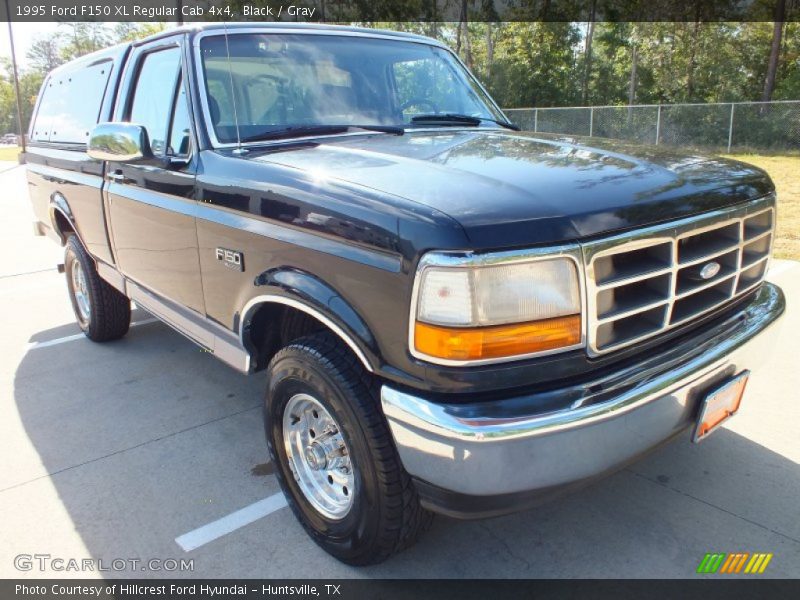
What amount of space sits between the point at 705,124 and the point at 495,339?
71.5 ft

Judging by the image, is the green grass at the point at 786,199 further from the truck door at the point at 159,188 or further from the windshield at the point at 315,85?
the truck door at the point at 159,188

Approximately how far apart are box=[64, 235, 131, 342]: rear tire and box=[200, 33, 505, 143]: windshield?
92.2 inches

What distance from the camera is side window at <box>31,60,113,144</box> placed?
4.30 metres

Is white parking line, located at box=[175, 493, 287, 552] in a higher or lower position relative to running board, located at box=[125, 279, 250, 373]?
lower

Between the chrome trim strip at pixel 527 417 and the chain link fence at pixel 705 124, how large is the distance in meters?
18.5

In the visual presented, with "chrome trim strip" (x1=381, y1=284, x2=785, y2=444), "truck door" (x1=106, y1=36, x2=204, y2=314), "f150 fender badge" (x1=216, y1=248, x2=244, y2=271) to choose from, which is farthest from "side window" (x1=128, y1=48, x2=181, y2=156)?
"chrome trim strip" (x1=381, y1=284, x2=785, y2=444)

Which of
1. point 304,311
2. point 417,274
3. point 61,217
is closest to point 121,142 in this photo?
point 304,311

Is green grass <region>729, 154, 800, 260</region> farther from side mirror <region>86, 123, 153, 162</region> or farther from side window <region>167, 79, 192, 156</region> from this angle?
side mirror <region>86, 123, 153, 162</region>

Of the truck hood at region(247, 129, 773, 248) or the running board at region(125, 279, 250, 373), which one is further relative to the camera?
the running board at region(125, 279, 250, 373)

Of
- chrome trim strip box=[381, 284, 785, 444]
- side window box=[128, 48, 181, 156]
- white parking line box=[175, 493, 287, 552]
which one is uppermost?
side window box=[128, 48, 181, 156]

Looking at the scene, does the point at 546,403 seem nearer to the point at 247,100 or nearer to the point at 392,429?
the point at 392,429

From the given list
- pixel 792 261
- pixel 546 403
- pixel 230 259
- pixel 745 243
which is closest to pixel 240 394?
pixel 230 259

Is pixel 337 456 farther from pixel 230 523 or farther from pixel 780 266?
pixel 780 266

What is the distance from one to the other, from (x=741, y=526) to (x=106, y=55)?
4.61 meters
